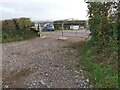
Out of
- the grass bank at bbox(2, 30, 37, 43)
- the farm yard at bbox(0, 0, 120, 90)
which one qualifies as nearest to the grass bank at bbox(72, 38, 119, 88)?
the farm yard at bbox(0, 0, 120, 90)

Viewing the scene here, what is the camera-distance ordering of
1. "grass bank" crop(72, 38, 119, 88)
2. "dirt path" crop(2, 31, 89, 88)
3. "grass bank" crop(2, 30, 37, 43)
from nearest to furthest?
"grass bank" crop(72, 38, 119, 88)
"dirt path" crop(2, 31, 89, 88)
"grass bank" crop(2, 30, 37, 43)

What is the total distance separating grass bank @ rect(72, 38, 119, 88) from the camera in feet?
27.2

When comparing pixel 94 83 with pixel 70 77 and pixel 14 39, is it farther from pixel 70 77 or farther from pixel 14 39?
pixel 14 39

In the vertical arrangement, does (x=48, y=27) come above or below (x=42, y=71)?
above

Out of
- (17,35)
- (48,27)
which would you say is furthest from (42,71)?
(48,27)

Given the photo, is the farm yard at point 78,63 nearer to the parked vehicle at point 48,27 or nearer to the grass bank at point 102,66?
the grass bank at point 102,66

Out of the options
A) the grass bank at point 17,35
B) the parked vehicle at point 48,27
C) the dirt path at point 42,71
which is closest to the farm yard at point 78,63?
the dirt path at point 42,71

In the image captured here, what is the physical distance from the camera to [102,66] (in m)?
9.84

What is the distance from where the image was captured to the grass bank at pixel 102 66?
8.29 meters

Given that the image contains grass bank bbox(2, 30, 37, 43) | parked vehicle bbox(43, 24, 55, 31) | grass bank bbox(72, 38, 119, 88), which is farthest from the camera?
parked vehicle bbox(43, 24, 55, 31)

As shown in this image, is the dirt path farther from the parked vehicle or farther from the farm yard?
the parked vehicle

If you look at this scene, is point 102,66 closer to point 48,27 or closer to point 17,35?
point 17,35

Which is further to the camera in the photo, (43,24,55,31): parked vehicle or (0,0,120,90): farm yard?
(43,24,55,31): parked vehicle

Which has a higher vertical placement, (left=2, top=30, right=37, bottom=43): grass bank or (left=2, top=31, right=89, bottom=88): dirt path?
(left=2, top=30, right=37, bottom=43): grass bank
